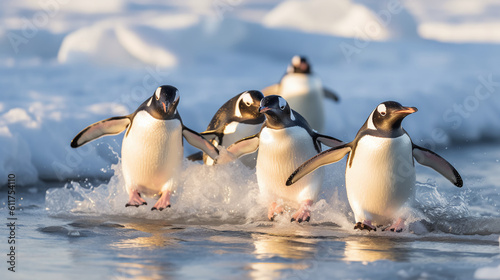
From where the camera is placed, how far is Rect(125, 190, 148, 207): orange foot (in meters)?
4.84

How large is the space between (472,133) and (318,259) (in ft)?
34.1

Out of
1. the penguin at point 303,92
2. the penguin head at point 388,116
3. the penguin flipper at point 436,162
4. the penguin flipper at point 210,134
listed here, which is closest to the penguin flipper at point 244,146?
the penguin flipper at point 210,134

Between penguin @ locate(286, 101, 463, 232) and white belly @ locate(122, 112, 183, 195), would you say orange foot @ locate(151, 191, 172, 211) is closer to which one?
white belly @ locate(122, 112, 183, 195)

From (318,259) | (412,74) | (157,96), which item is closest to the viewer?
(318,259)

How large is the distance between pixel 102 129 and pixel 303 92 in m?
3.77

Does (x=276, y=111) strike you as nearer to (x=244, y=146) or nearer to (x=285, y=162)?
(x=285, y=162)

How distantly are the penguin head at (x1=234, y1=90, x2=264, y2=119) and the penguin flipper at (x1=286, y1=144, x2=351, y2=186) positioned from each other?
0.96 m

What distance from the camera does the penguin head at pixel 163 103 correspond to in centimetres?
471

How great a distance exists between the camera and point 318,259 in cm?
351

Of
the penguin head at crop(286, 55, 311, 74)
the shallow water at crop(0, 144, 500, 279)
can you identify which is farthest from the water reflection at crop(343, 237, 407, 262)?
the penguin head at crop(286, 55, 311, 74)

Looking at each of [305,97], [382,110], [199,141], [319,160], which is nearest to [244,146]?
[199,141]

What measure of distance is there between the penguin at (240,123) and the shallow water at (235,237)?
0.68 feet

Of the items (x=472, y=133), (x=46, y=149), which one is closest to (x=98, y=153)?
Answer: (x=46, y=149)

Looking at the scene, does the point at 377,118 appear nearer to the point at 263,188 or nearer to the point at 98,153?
the point at 263,188
